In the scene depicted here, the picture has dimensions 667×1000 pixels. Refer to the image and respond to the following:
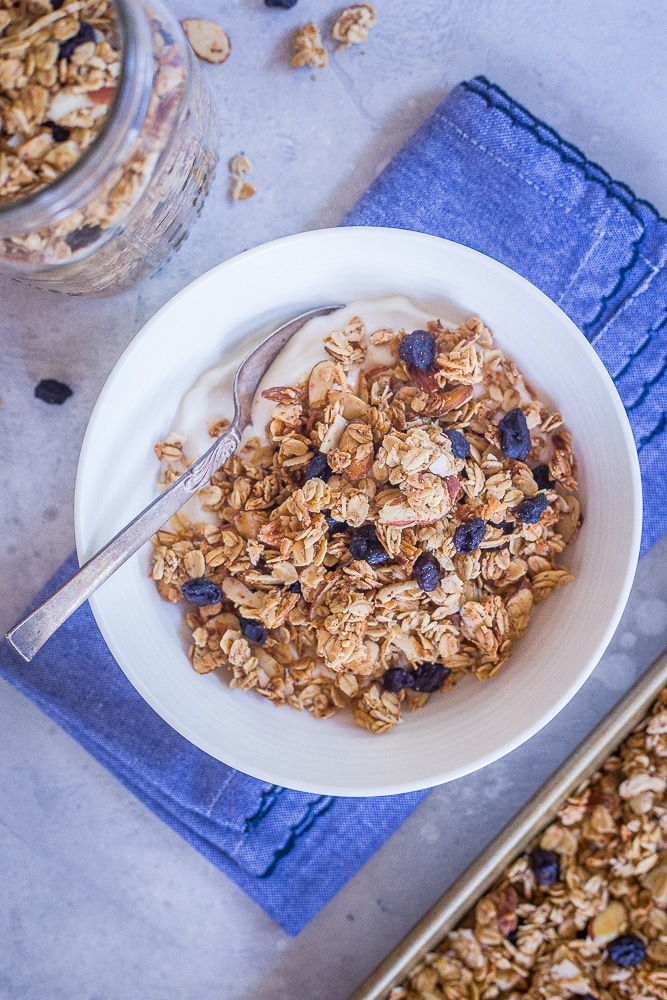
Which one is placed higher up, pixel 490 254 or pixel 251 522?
pixel 490 254

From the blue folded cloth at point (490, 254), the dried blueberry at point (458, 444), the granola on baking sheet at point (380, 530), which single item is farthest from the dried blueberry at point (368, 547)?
the blue folded cloth at point (490, 254)

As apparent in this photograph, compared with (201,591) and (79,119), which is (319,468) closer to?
(201,591)

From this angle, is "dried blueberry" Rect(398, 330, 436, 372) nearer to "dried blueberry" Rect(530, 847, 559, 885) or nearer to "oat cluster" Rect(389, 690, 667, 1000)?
"oat cluster" Rect(389, 690, 667, 1000)

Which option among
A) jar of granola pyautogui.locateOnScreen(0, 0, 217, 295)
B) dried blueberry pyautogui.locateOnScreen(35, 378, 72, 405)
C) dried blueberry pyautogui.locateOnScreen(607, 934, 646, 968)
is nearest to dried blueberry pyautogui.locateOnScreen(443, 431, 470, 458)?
jar of granola pyautogui.locateOnScreen(0, 0, 217, 295)

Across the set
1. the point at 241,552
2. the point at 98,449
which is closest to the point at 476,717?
the point at 241,552

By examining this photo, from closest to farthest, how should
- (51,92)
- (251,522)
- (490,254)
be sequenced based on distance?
(51,92), (251,522), (490,254)

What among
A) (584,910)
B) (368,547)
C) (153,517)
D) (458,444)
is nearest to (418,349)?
(458,444)
